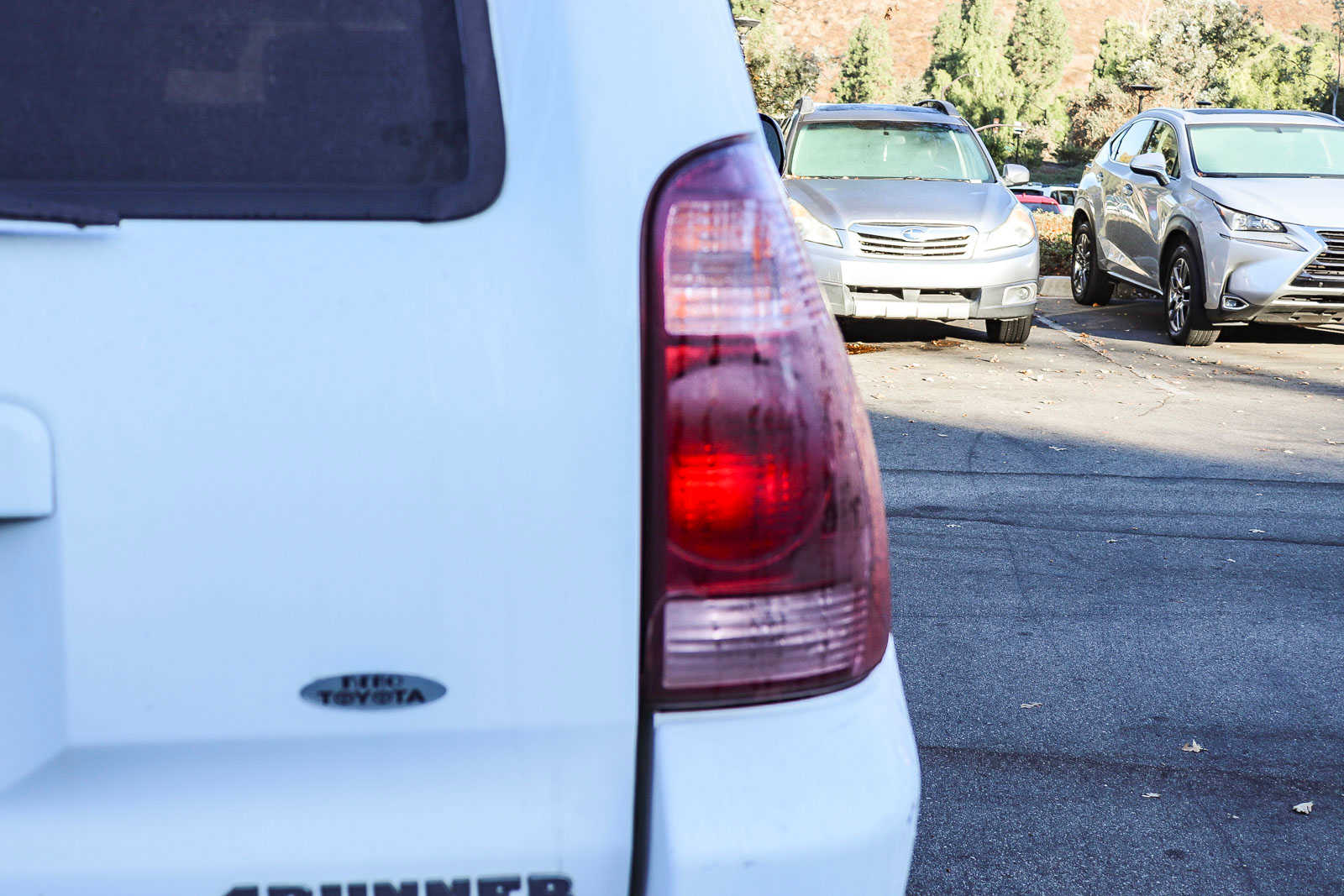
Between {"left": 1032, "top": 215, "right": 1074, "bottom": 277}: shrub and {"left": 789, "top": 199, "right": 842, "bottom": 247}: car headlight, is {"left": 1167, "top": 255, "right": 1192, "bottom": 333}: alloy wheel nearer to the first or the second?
{"left": 789, "top": 199, "right": 842, "bottom": 247}: car headlight

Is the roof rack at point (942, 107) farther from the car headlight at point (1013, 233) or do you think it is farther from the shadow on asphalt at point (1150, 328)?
the shadow on asphalt at point (1150, 328)

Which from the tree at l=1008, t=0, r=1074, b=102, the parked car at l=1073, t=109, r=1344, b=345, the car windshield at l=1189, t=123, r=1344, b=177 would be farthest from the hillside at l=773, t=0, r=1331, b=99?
the car windshield at l=1189, t=123, r=1344, b=177

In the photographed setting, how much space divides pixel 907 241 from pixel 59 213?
9.10 m

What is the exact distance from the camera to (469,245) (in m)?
1.27

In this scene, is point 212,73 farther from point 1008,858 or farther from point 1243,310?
point 1243,310

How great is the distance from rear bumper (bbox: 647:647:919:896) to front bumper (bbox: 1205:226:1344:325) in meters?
9.61

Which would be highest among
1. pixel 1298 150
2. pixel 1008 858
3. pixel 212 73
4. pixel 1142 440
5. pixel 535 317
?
pixel 1298 150

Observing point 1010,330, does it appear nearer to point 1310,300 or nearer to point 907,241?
point 907,241

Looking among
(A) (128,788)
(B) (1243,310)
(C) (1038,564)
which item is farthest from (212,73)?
(B) (1243,310)

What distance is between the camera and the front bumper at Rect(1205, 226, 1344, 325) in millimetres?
9945

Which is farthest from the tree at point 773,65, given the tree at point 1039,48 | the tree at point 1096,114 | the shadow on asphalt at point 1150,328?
the tree at point 1039,48

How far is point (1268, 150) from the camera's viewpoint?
37.1ft

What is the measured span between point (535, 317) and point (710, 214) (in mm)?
200

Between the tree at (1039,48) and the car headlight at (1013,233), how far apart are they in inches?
3173
